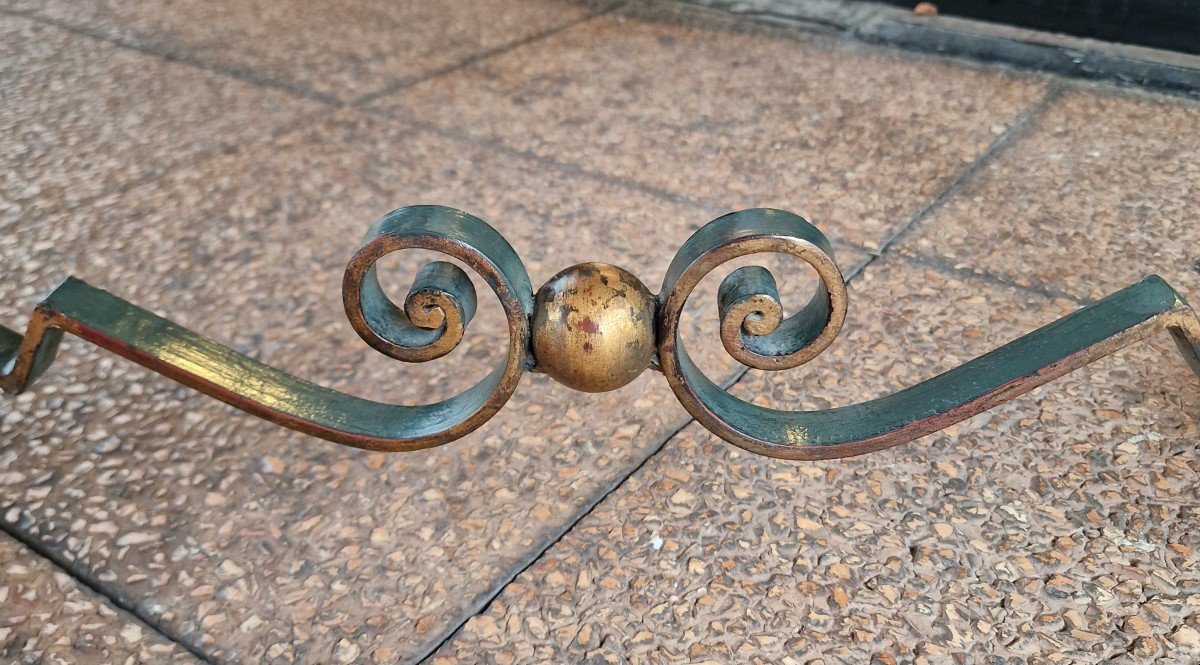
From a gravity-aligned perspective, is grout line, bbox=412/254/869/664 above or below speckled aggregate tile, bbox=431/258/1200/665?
below

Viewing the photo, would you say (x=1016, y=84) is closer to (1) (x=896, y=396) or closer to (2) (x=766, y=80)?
(2) (x=766, y=80)

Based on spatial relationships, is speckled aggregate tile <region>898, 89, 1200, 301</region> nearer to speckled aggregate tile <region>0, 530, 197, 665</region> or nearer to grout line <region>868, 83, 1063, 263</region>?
grout line <region>868, 83, 1063, 263</region>

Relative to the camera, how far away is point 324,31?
3471 millimetres

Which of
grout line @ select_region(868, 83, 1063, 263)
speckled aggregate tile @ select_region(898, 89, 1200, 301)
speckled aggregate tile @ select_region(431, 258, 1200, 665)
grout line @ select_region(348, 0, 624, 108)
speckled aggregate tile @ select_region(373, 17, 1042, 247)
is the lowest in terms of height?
grout line @ select_region(348, 0, 624, 108)

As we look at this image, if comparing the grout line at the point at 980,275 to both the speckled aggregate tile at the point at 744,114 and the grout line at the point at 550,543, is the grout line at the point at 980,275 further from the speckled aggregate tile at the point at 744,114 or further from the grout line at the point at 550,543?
the grout line at the point at 550,543

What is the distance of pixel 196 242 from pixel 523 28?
1.68 metres

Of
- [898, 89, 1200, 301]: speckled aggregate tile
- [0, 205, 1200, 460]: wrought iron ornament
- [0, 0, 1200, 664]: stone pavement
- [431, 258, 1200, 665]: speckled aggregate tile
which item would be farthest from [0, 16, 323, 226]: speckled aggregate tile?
[898, 89, 1200, 301]: speckled aggregate tile

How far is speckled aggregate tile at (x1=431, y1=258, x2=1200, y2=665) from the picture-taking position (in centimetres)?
130

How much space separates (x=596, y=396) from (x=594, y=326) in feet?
2.25

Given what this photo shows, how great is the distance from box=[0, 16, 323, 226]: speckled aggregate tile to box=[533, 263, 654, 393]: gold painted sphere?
175cm

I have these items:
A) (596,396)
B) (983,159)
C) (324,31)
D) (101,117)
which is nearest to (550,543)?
(596,396)

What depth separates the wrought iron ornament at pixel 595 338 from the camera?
1.08 meters

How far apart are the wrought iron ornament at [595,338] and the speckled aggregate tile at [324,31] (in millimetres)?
1865

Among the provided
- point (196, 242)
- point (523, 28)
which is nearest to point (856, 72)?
point (523, 28)
